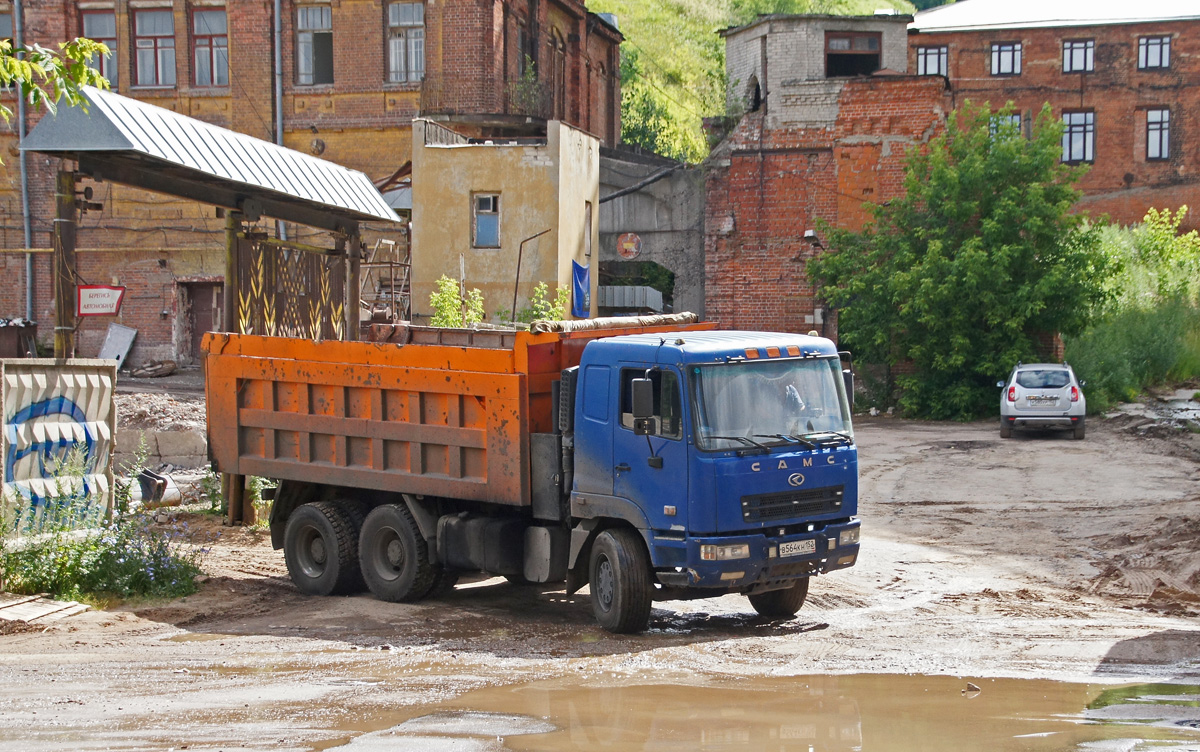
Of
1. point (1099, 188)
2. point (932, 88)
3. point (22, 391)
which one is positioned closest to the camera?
point (22, 391)

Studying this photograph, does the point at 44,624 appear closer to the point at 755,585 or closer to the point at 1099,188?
the point at 755,585

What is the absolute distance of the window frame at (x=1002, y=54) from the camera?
5047 cm

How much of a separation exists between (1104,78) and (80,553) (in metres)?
49.1

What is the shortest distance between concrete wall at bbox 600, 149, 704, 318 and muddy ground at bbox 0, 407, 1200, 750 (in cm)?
1997

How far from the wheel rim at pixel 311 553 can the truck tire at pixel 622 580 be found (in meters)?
3.29

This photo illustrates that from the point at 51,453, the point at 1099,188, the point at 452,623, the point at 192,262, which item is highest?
the point at 1099,188

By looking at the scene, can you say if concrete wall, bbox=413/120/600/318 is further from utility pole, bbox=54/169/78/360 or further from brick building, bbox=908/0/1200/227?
brick building, bbox=908/0/1200/227

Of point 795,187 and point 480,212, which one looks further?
point 795,187

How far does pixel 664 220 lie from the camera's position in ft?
114

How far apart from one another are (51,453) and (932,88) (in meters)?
26.3

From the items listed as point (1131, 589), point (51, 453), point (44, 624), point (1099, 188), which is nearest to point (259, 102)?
point (51, 453)

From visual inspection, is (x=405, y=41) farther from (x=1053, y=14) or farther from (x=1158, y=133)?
(x=1158, y=133)

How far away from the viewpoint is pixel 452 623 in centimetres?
1023

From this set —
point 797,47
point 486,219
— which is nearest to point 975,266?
point 486,219
